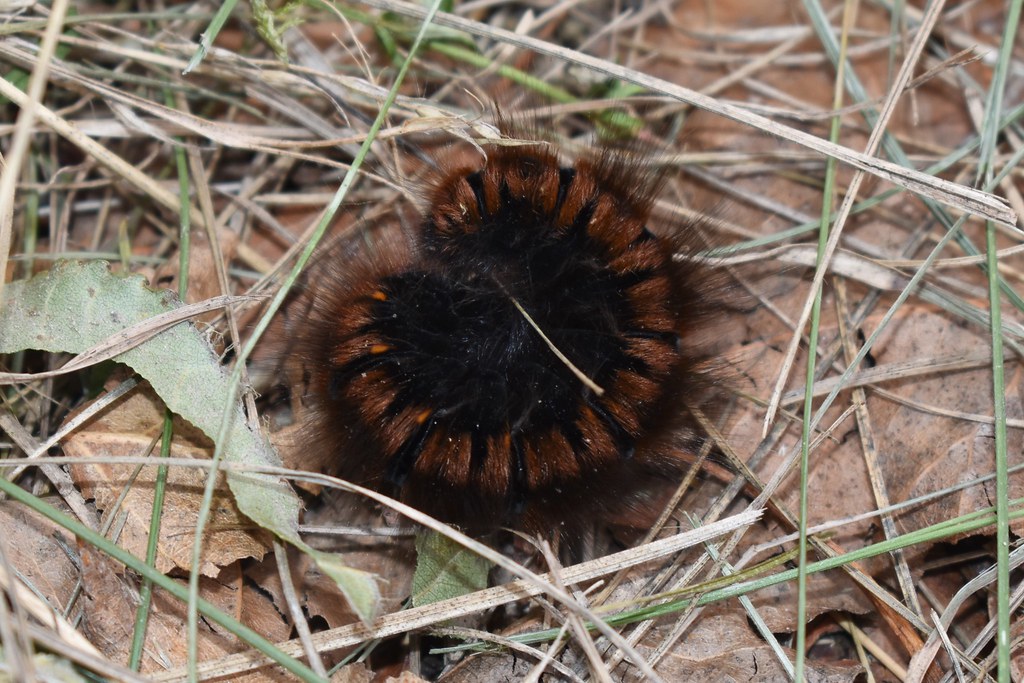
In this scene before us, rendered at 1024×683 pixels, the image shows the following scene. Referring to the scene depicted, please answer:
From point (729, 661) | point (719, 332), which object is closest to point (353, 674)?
point (729, 661)

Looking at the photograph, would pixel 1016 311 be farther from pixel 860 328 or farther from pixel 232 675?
pixel 232 675

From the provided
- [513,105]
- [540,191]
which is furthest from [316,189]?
[540,191]

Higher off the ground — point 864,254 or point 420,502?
point 864,254

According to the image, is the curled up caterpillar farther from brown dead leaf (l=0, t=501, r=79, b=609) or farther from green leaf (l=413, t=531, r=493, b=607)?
brown dead leaf (l=0, t=501, r=79, b=609)

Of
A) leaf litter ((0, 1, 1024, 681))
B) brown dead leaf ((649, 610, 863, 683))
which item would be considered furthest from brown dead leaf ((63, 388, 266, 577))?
brown dead leaf ((649, 610, 863, 683))

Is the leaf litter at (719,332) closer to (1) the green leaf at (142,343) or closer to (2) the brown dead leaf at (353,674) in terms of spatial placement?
(1) the green leaf at (142,343)

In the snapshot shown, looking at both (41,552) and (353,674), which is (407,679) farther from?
(41,552)
